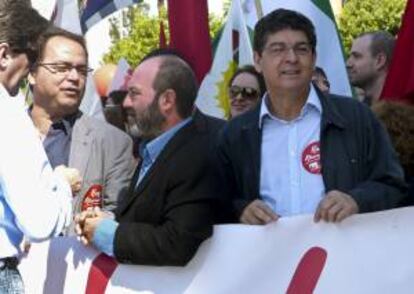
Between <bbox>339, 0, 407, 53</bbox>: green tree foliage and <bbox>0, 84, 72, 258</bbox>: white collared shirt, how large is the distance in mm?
20185

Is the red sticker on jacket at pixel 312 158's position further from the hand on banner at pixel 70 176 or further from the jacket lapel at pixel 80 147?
the jacket lapel at pixel 80 147

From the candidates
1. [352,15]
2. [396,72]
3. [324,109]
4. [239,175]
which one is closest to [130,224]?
[239,175]

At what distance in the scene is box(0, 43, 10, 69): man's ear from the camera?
2.69 m

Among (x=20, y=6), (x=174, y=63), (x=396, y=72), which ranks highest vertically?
(x=20, y=6)

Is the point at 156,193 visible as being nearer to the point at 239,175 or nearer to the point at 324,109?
the point at 239,175

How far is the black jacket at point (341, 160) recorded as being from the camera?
3.19 m

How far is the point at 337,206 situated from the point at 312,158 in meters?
0.34

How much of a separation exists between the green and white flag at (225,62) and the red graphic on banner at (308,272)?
10.2 feet

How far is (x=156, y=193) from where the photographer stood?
325 centimetres

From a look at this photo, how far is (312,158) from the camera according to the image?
3311 mm

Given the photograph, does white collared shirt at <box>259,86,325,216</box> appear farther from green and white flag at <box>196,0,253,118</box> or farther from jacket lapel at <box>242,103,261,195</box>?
green and white flag at <box>196,0,253,118</box>

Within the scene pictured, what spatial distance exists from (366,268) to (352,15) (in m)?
20.9

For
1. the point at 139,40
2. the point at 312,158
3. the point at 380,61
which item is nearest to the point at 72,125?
the point at 312,158

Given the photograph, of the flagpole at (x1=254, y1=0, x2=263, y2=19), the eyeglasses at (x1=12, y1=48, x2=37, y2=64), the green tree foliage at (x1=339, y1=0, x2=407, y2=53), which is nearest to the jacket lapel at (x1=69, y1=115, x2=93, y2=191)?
the eyeglasses at (x1=12, y1=48, x2=37, y2=64)
